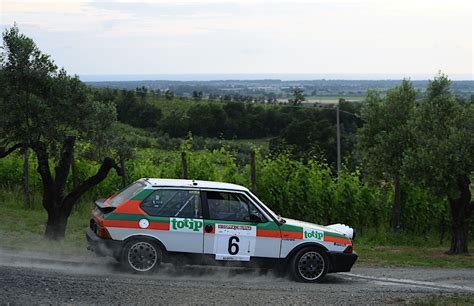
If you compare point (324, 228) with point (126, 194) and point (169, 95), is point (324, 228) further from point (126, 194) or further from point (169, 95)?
point (169, 95)

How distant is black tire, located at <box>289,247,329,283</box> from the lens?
490 inches

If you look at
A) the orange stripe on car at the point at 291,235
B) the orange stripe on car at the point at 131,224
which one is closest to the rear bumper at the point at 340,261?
the orange stripe on car at the point at 291,235

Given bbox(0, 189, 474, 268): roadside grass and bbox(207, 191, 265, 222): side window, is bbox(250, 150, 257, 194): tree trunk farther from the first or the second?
bbox(207, 191, 265, 222): side window

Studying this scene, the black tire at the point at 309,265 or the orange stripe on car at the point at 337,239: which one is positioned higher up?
the orange stripe on car at the point at 337,239

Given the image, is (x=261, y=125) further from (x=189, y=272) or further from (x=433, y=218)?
(x=189, y=272)

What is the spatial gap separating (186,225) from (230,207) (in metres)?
0.87

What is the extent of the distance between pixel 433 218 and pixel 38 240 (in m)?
13.1

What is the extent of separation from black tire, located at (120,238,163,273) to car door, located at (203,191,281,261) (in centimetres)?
86

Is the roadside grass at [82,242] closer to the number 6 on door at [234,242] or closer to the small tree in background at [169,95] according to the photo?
the number 6 on door at [234,242]

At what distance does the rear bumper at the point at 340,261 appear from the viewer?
12.6 m

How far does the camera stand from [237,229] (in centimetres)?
1217

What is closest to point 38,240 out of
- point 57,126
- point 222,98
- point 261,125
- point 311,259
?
point 57,126

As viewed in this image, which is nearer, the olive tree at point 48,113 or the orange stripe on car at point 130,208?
the orange stripe on car at point 130,208

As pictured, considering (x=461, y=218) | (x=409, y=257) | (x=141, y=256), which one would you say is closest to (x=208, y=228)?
(x=141, y=256)
